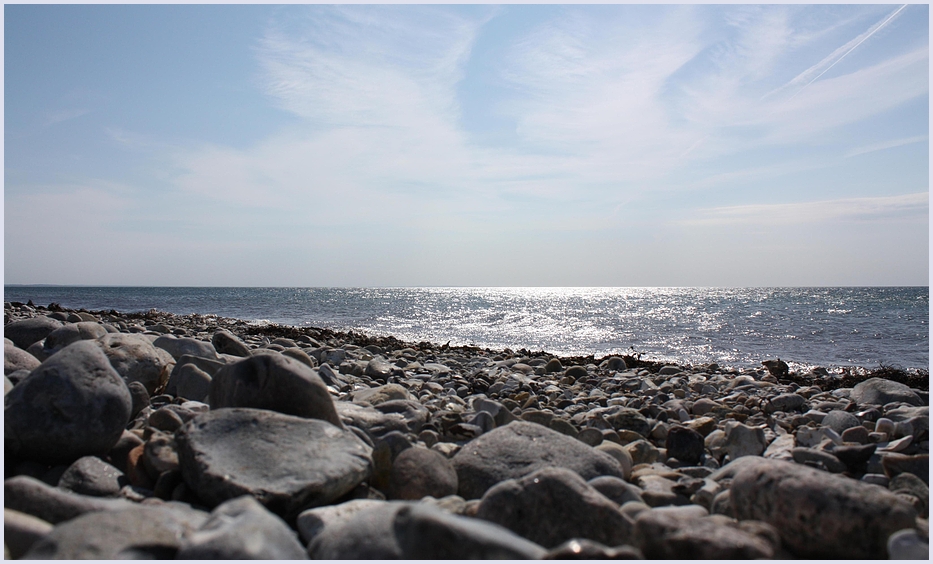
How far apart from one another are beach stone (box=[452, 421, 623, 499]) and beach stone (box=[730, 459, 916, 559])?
113 cm

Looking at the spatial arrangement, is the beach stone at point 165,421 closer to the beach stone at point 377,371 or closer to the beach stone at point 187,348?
the beach stone at point 187,348

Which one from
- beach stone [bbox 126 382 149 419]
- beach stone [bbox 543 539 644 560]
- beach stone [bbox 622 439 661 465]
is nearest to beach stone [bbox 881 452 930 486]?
beach stone [bbox 622 439 661 465]

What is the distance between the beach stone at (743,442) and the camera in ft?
14.4

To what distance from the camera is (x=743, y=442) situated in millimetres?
4426

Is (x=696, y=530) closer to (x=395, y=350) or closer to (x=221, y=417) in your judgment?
(x=221, y=417)

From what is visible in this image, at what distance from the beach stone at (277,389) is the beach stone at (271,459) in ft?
0.76

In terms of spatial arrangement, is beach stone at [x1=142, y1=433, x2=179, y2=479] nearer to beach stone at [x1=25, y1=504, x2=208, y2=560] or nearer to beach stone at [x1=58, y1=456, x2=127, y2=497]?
beach stone at [x1=58, y1=456, x2=127, y2=497]

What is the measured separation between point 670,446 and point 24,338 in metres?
6.08

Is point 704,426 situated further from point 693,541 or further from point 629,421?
point 693,541

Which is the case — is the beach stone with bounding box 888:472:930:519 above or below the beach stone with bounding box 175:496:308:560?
below

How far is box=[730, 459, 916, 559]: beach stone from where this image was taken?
223cm

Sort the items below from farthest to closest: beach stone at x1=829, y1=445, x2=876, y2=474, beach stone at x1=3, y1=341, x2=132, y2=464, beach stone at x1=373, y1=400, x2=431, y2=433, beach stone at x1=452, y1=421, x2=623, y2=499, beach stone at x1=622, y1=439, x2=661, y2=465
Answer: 1. beach stone at x1=373, y1=400, x2=431, y2=433
2. beach stone at x1=622, y1=439, x2=661, y2=465
3. beach stone at x1=829, y1=445, x2=876, y2=474
4. beach stone at x1=452, y1=421, x2=623, y2=499
5. beach stone at x1=3, y1=341, x2=132, y2=464

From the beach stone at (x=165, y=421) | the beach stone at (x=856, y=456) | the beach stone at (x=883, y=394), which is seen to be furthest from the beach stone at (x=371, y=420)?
the beach stone at (x=883, y=394)

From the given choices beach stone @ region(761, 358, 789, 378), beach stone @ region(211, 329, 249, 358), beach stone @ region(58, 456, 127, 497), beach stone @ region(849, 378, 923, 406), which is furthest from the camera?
beach stone @ region(761, 358, 789, 378)
